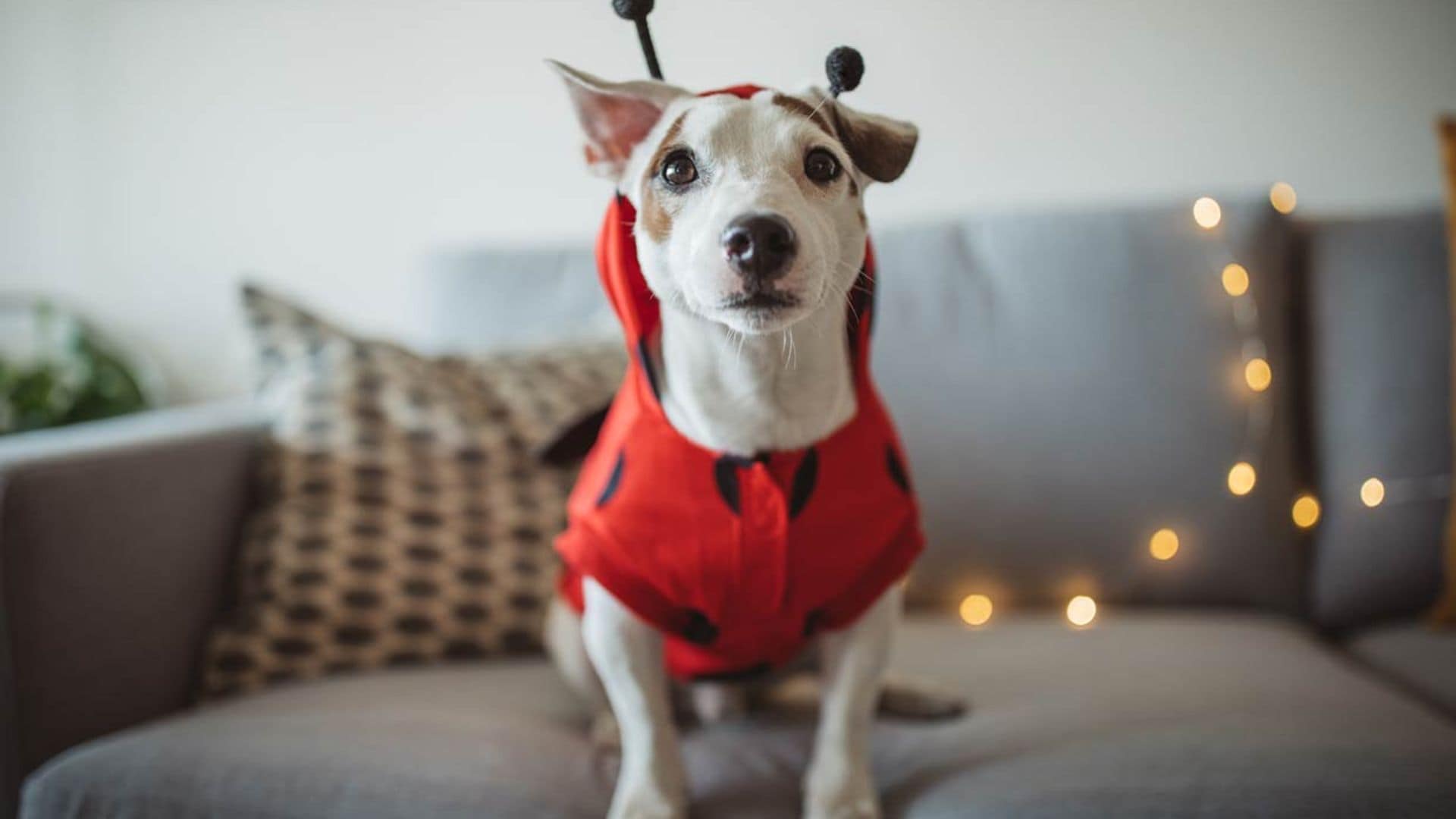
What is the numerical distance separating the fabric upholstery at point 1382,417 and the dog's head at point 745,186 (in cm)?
101

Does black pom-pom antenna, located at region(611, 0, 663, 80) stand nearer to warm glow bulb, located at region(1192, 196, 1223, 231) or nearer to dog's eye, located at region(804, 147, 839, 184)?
dog's eye, located at region(804, 147, 839, 184)


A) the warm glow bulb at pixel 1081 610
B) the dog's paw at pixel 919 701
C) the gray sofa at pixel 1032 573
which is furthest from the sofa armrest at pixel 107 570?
the warm glow bulb at pixel 1081 610

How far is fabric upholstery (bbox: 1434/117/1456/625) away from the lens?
1340 mm

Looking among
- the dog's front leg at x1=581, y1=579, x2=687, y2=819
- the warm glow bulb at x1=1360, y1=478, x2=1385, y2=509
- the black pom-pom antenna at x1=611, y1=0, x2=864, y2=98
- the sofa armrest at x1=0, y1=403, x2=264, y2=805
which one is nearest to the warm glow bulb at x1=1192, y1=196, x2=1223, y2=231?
the warm glow bulb at x1=1360, y1=478, x2=1385, y2=509

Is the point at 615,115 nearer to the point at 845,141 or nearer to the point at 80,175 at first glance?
the point at 845,141

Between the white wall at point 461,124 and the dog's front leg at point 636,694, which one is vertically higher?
the white wall at point 461,124

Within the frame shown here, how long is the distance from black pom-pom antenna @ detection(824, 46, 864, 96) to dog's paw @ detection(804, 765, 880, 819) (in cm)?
70

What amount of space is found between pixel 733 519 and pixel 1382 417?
115 centimetres

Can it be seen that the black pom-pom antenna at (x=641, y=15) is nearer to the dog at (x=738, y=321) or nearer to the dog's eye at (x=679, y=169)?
the dog at (x=738, y=321)

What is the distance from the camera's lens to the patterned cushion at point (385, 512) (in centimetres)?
127

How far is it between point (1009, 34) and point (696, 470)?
108 centimetres

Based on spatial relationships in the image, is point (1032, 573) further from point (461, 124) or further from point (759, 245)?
point (461, 124)

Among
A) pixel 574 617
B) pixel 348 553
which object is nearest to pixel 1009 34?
pixel 574 617

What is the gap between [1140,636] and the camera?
53.0 inches
